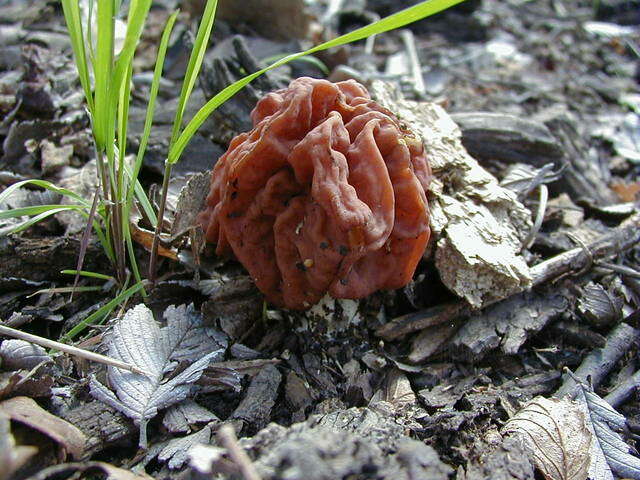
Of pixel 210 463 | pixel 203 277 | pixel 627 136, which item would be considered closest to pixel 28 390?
pixel 210 463

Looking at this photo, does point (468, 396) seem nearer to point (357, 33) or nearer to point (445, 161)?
point (445, 161)

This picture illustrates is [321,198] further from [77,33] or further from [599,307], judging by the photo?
[599,307]

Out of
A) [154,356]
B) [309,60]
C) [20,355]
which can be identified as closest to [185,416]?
[154,356]

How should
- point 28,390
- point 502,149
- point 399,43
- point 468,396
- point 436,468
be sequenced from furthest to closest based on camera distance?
point 399,43, point 502,149, point 468,396, point 28,390, point 436,468

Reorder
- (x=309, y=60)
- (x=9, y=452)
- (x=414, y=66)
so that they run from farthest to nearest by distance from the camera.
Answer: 1. (x=414, y=66)
2. (x=309, y=60)
3. (x=9, y=452)

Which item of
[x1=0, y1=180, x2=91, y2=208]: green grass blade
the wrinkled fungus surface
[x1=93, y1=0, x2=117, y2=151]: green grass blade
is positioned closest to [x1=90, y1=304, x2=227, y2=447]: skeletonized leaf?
the wrinkled fungus surface

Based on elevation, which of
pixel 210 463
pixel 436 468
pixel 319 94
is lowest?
pixel 436 468

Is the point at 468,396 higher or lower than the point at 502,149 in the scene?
lower
